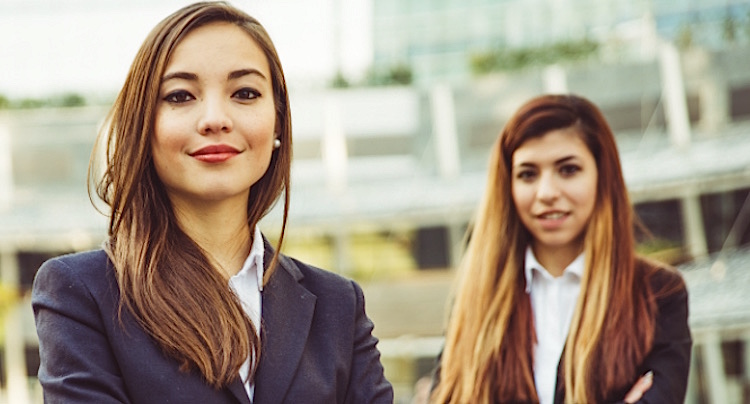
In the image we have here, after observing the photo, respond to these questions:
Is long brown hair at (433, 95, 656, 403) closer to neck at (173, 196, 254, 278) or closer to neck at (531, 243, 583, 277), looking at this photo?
neck at (531, 243, 583, 277)

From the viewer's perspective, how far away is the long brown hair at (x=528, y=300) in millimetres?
3100

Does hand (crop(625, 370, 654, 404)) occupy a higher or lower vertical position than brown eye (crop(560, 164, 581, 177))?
lower

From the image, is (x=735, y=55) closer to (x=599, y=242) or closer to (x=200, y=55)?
(x=599, y=242)

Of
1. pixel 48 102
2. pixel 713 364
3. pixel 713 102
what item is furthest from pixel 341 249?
pixel 713 364

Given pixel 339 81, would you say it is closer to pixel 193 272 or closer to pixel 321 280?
pixel 321 280

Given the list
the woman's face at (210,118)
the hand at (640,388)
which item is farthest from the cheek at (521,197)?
the woman's face at (210,118)

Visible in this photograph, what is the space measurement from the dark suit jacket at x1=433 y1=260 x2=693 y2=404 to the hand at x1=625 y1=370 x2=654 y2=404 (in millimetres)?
12

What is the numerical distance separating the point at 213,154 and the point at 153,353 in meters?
0.36

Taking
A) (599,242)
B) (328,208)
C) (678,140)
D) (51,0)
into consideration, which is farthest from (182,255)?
(51,0)

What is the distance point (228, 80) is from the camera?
1.87 m

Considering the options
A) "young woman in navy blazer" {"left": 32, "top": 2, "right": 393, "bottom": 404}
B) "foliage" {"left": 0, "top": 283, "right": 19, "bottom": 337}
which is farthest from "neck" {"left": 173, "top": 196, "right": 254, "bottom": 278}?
"foliage" {"left": 0, "top": 283, "right": 19, "bottom": 337}

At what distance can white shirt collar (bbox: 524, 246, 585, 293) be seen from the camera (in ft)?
10.8

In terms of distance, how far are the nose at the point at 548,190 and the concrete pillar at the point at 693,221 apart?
53.0ft

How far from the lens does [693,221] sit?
18953 mm
